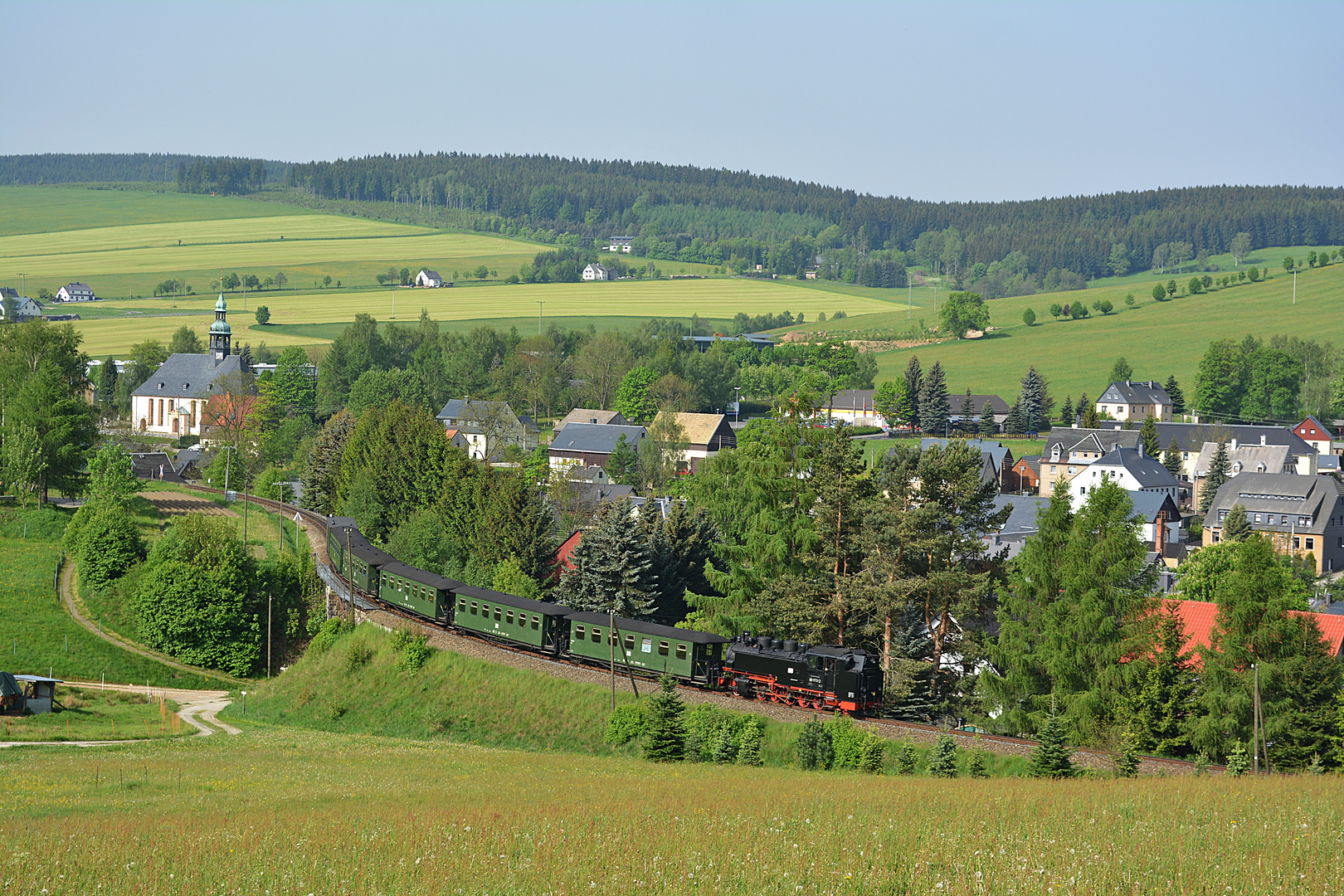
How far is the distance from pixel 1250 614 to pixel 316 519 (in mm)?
61947

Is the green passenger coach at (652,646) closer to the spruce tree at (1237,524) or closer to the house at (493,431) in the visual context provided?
the house at (493,431)

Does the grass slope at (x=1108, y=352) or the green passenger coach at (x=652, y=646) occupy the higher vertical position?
the grass slope at (x=1108, y=352)

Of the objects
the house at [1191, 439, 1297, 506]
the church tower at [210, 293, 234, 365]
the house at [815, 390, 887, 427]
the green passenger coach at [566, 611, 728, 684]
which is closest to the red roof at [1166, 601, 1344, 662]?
the green passenger coach at [566, 611, 728, 684]

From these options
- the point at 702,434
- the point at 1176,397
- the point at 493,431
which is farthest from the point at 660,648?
the point at 1176,397

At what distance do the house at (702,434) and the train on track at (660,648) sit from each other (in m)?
73.5

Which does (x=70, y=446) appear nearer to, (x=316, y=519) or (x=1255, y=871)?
(x=316, y=519)

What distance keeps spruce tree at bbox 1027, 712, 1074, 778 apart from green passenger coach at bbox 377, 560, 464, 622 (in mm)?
28703

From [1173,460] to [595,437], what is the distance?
60.5 metres

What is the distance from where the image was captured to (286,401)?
149m

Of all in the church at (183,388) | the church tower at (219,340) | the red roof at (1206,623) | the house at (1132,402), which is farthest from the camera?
the church tower at (219,340)

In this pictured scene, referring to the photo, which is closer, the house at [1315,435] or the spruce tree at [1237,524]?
the spruce tree at [1237,524]

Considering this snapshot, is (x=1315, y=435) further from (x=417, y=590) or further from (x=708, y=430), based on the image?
(x=417, y=590)

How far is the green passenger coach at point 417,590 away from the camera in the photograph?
5225 cm

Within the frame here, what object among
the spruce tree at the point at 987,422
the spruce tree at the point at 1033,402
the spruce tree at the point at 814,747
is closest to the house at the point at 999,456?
the spruce tree at the point at 987,422
